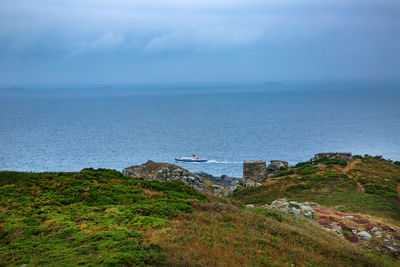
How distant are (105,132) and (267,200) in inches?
3778

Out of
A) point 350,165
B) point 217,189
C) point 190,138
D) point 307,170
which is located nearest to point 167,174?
point 217,189

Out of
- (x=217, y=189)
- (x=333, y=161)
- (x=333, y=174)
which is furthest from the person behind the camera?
(x=333, y=161)

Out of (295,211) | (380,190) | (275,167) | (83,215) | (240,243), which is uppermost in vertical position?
(83,215)

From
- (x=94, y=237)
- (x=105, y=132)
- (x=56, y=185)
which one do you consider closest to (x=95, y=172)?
(x=56, y=185)

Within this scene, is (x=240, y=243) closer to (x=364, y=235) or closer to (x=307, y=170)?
(x=364, y=235)

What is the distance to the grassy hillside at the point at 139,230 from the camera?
35.1ft

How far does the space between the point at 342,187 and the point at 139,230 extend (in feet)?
79.1

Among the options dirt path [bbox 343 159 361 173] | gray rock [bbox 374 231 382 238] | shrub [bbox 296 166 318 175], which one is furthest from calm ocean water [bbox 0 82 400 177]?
gray rock [bbox 374 231 382 238]

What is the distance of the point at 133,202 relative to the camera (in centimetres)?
1639

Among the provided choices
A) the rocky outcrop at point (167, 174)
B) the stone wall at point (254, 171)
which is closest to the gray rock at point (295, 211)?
the rocky outcrop at point (167, 174)

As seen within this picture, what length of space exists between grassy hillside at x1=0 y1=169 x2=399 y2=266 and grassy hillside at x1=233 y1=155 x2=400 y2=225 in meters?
9.54

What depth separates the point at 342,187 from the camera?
102 ft

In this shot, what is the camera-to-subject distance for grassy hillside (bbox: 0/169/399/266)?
10695 millimetres

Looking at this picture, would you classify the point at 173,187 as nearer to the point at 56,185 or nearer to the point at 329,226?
the point at 56,185
